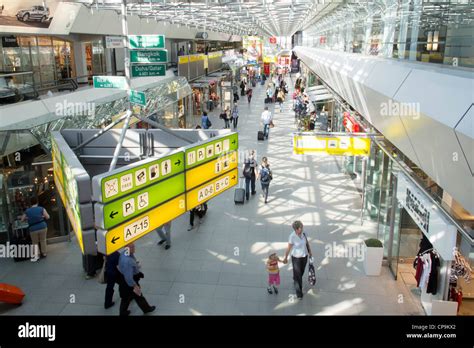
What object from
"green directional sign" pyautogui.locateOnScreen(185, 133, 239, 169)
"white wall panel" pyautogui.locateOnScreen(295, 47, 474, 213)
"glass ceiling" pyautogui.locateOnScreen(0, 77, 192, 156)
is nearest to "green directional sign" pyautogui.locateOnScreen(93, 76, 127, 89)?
"glass ceiling" pyautogui.locateOnScreen(0, 77, 192, 156)

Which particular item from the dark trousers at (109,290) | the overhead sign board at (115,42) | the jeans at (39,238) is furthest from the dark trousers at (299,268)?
the jeans at (39,238)

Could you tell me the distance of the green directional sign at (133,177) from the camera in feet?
15.6

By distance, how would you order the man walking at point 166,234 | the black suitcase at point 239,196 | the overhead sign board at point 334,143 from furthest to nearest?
1. the black suitcase at point 239,196
2. the man walking at point 166,234
3. the overhead sign board at point 334,143

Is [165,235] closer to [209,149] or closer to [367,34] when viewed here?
[209,149]

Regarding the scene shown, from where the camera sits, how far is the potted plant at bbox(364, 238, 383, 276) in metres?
9.52

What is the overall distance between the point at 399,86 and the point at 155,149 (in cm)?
412

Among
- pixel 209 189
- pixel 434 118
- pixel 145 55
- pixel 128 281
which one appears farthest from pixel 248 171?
pixel 434 118

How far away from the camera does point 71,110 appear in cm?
1375

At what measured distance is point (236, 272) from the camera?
9.83m

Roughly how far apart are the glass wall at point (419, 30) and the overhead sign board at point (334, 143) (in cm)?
208

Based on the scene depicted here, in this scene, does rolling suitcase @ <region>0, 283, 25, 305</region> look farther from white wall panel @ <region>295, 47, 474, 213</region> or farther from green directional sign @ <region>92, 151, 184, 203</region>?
white wall panel @ <region>295, 47, 474, 213</region>

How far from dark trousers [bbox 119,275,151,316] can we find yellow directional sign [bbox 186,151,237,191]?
2.77 meters

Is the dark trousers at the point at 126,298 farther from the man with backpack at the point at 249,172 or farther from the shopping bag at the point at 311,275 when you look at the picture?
the man with backpack at the point at 249,172
